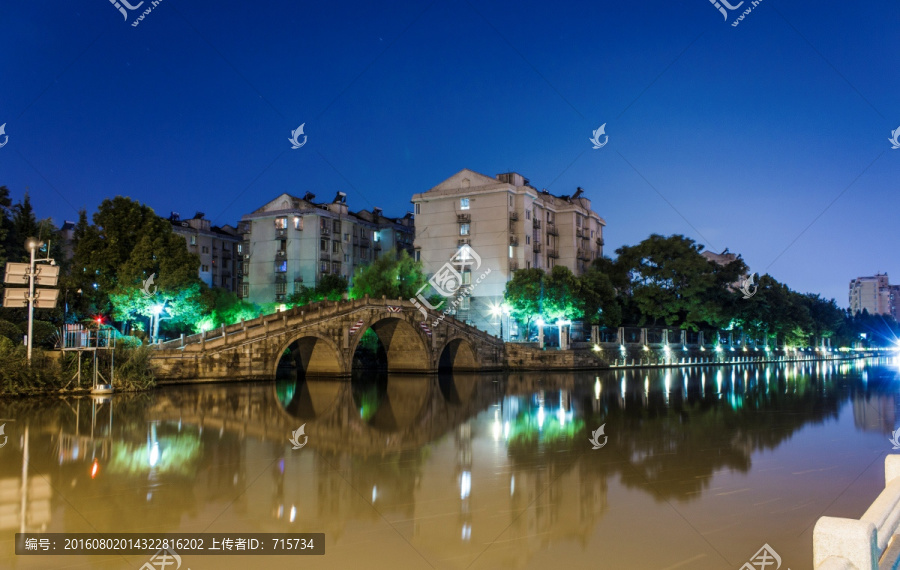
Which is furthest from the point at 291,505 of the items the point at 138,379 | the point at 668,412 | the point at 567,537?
the point at 138,379

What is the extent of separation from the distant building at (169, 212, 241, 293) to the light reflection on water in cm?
4613

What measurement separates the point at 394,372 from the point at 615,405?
2335 cm

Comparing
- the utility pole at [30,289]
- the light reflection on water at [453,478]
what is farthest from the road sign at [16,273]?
the light reflection on water at [453,478]

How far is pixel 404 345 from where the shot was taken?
45281 mm

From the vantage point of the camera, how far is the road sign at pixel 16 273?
24297mm

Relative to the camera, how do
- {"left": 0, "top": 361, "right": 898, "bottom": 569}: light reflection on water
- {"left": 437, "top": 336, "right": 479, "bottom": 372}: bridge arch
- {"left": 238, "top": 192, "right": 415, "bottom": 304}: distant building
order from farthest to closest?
{"left": 238, "top": 192, "right": 415, "bottom": 304}: distant building < {"left": 437, "top": 336, "right": 479, "bottom": 372}: bridge arch < {"left": 0, "top": 361, "right": 898, "bottom": 569}: light reflection on water

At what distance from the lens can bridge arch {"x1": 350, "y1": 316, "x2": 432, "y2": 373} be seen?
43656mm
